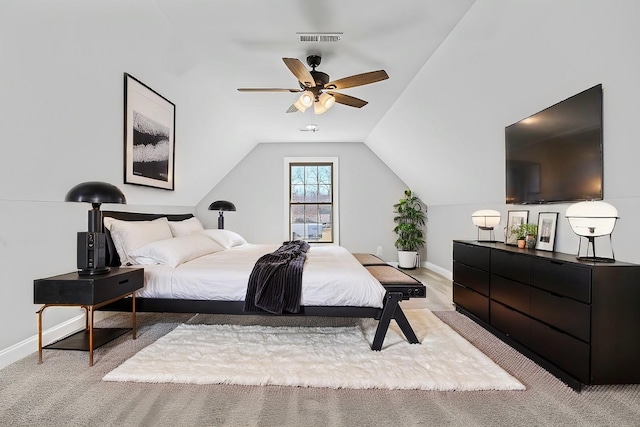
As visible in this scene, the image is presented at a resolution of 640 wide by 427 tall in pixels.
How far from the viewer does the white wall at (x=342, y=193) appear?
6.37 metres

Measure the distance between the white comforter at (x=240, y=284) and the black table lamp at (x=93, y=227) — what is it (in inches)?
15.9

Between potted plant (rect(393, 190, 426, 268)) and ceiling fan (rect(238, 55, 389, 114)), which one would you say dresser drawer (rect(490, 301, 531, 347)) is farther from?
potted plant (rect(393, 190, 426, 268))

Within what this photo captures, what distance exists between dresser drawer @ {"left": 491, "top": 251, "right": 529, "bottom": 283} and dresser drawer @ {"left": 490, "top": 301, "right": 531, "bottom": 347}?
27 cm

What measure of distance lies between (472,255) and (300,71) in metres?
2.38

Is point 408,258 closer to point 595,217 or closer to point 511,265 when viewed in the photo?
point 511,265

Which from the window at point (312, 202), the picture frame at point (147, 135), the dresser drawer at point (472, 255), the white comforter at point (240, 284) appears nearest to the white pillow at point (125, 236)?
the white comforter at point (240, 284)

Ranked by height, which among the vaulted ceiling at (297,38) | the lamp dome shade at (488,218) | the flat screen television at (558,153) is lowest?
the lamp dome shade at (488,218)

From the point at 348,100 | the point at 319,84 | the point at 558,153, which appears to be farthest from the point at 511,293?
the point at 319,84

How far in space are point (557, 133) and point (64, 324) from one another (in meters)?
4.24

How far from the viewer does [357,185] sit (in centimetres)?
644

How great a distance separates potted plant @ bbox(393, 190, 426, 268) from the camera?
5.97 m

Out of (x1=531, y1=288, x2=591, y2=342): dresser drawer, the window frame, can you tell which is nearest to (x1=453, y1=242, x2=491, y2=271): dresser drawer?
(x1=531, y1=288, x2=591, y2=342): dresser drawer

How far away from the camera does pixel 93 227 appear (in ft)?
7.45

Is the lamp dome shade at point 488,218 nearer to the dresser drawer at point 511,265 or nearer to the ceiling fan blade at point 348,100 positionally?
the dresser drawer at point 511,265
